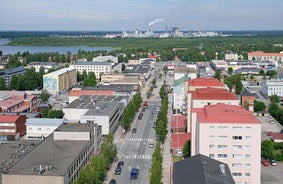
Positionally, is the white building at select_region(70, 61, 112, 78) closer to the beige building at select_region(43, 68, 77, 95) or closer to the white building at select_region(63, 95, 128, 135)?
the beige building at select_region(43, 68, 77, 95)

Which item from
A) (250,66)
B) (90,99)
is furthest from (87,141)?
(250,66)

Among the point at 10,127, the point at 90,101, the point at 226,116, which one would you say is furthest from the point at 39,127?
the point at 226,116

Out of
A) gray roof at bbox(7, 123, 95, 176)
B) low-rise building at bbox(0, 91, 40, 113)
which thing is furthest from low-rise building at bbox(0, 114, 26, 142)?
gray roof at bbox(7, 123, 95, 176)

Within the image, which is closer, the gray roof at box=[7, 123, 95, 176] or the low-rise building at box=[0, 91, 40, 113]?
the gray roof at box=[7, 123, 95, 176]

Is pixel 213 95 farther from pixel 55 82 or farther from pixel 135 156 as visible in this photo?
pixel 55 82

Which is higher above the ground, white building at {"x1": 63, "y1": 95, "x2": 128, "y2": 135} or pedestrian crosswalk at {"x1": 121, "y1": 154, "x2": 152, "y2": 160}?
white building at {"x1": 63, "y1": 95, "x2": 128, "y2": 135}

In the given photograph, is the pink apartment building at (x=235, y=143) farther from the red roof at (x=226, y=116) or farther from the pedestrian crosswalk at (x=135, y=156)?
the pedestrian crosswalk at (x=135, y=156)

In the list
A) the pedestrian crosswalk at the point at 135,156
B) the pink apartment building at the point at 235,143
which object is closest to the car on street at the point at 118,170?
the pedestrian crosswalk at the point at 135,156
